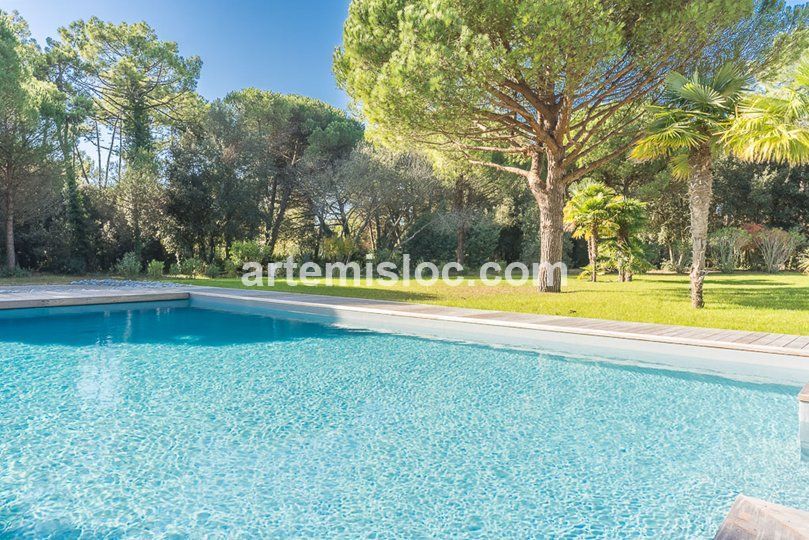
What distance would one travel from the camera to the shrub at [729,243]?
74.1 ft

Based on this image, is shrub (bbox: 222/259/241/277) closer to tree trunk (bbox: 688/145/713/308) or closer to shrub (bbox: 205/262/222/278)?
shrub (bbox: 205/262/222/278)

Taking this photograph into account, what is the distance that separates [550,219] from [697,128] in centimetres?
449

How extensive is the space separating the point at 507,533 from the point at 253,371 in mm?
4301

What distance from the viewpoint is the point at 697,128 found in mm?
9188

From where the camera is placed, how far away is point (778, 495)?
3.12 m

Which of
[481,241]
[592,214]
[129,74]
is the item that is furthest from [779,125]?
[129,74]

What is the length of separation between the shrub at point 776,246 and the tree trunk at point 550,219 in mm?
16362

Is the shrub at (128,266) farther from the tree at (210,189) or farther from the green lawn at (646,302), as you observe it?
the green lawn at (646,302)

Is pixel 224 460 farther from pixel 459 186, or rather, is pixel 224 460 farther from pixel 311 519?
pixel 459 186

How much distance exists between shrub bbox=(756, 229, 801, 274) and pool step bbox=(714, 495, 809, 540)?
87.1 feet

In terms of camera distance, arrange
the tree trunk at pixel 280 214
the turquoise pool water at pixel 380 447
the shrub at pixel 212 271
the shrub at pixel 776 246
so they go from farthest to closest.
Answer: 1. the tree trunk at pixel 280 214
2. the shrub at pixel 776 246
3. the shrub at pixel 212 271
4. the turquoise pool water at pixel 380 447

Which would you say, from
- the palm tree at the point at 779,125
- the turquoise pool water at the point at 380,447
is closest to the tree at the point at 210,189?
the turquoise pool water at the point at 380,447

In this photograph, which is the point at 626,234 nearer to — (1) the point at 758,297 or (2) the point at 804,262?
(1) the point at 758,297

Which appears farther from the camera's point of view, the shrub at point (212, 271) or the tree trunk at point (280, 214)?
the tree trunk at point (280, 214)
